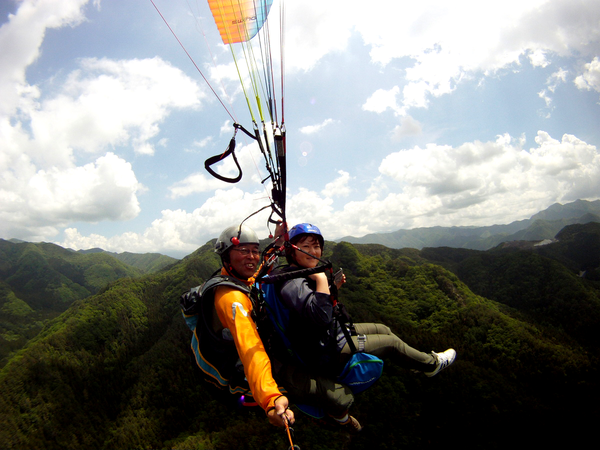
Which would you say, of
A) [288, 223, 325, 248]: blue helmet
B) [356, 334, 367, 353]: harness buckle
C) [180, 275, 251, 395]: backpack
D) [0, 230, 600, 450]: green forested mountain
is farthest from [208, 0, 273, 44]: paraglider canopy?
[0, 230, 600, 450]: green forested mountain

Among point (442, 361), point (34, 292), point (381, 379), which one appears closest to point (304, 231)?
point (442, 361)

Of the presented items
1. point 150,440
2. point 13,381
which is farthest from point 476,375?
point 13,381

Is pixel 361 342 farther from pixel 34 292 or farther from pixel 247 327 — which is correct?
pixel 34 292

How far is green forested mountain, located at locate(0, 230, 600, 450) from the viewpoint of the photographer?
121 feet

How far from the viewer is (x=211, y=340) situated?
3.19 meters

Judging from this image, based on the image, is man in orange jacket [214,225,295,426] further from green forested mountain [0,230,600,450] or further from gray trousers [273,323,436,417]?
green forested mountain [0,230,600,450]

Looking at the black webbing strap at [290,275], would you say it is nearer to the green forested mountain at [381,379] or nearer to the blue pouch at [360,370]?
the blue pouch at [360,370]

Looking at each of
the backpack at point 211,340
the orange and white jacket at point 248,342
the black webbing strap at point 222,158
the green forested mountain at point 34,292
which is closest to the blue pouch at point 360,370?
the backpack at point 211,340

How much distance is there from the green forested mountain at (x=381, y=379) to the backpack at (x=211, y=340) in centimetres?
2484

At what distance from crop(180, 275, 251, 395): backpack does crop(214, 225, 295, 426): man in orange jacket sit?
0.38 feet

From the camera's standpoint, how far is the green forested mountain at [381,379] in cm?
3675

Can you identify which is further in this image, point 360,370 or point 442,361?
point 442,361

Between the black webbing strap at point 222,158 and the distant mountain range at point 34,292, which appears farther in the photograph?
the distant mountain range at point 34,292

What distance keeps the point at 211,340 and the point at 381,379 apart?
4738cm
